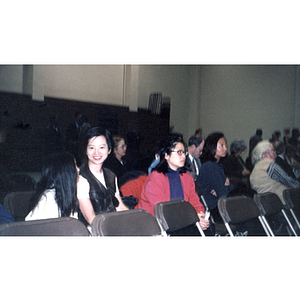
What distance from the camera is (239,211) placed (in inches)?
134

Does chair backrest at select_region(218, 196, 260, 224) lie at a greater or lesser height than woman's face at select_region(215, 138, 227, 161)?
lesser

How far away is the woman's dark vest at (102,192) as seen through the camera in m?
3.28

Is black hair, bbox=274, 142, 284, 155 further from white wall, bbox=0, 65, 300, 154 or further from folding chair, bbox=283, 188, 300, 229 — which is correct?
folding chair, bbox=283, 188, 300, 229

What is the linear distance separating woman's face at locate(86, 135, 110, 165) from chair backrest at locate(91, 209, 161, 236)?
2.19ft

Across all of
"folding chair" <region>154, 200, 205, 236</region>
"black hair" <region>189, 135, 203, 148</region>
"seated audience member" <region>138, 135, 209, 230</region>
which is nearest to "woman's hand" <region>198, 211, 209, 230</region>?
"seated audience member" <region>138, 135, 209, 230</region>

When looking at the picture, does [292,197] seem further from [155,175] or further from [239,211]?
[155,175]

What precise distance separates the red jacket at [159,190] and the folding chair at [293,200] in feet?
2.84

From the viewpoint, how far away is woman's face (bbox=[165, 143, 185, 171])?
10.9 feet

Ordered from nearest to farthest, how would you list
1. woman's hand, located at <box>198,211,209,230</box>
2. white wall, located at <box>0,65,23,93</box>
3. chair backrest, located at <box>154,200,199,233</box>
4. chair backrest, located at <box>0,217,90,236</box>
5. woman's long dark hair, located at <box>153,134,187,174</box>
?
chair backrest, located at <box>0,217,90,236</box> → chair backrest, located at <box>154,200,199,233</box> → white wall, located at <box>0,65,23,93</box> → woman's long dark hair, located at <box>153,134,187,174</box> → woman's hand, located at <box>198,211,209,230</box>

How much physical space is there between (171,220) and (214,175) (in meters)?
0.63
